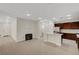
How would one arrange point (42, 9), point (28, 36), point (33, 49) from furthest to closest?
point (28, 36) → point (33, 49) → point (42, 9)

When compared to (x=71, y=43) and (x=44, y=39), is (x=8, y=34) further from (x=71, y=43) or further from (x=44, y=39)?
(x=71, y=43)

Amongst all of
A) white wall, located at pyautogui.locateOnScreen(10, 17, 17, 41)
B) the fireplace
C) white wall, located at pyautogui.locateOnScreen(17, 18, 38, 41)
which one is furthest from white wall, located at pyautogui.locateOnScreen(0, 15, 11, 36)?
the fireplace

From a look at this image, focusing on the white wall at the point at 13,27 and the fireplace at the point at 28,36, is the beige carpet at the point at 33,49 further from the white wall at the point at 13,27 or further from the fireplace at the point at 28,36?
the white wall at the point at 13,27

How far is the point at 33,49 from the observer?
284cm

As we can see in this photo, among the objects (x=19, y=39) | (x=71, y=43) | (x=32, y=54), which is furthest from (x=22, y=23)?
(x=71, y=43)

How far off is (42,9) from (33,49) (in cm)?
135

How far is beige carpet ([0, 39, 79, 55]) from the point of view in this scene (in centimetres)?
269

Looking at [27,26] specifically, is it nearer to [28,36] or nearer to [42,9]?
[28,36]

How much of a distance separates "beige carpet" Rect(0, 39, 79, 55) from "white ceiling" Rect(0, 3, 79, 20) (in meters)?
0.92

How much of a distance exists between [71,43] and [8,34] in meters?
2.18

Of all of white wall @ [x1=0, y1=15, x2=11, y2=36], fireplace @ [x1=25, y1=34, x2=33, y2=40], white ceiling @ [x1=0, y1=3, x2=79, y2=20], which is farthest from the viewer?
fireplace @ [x1=25, y1=34, x2=33, y2=40]

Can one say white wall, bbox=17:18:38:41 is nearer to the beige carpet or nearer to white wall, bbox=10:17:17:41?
white wall, bbox=10:17:17:41

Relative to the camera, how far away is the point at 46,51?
2.77 metres

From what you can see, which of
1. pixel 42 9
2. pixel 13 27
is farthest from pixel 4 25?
pixel 42 9
